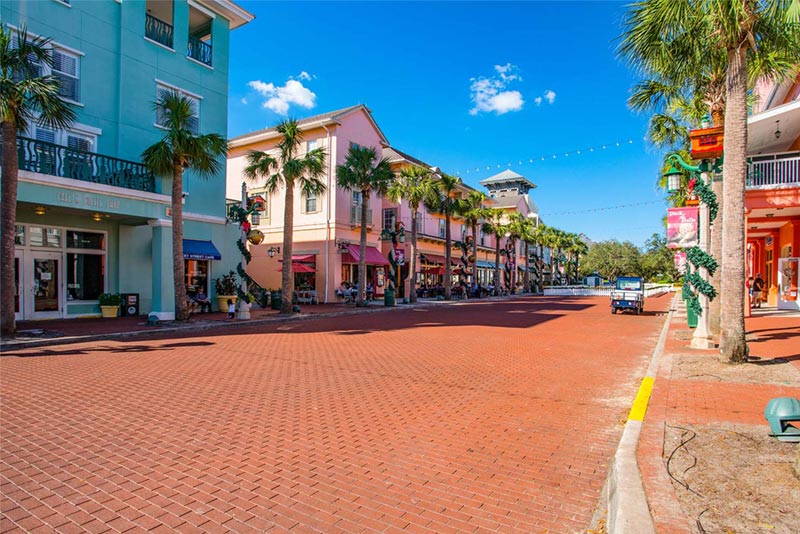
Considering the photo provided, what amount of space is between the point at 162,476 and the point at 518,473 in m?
3.32

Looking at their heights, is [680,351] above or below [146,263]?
below

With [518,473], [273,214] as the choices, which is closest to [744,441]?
[518,473]

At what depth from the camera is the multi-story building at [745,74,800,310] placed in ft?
56.1

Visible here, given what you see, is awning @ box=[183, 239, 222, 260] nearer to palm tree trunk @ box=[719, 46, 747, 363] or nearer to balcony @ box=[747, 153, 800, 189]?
palm tree trunk @ box=[719, 46, 747, 363]

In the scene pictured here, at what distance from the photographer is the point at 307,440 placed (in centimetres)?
538

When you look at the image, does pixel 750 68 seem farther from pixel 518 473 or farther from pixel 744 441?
pixel 518 473

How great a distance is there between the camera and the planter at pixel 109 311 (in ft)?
62.1

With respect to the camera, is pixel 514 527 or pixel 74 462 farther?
pixel 74 462

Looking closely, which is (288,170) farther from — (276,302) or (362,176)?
(276,302)

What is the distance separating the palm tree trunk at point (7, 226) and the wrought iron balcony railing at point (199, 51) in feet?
35.8

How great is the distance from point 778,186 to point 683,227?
8.73 metres

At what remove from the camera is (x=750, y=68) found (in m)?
10.8

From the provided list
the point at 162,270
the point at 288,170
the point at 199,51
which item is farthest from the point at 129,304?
the point at 199,51

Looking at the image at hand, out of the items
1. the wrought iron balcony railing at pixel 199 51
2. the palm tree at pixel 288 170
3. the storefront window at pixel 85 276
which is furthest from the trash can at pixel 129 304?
the wrought iron balcony railing at pixel 199 51
